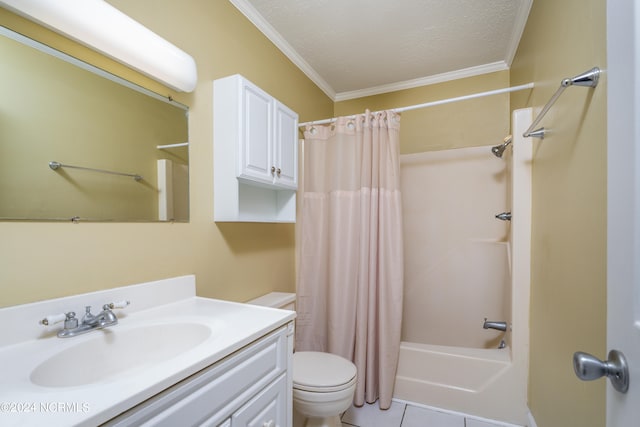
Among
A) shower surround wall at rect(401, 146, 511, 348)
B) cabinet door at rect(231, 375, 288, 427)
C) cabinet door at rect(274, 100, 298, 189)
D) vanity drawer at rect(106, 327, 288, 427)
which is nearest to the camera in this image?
vanity drawer at rect(106, 327, 288, 427)

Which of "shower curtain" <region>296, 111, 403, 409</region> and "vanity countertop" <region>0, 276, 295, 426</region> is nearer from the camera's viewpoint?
"vanity countertop" <region>0, 276, 295, 426</region>

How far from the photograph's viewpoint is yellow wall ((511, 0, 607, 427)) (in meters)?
0.87

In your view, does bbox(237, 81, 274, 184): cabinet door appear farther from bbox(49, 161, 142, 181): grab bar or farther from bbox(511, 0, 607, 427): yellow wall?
bbox(511, 0, 607, 427): yellow wall

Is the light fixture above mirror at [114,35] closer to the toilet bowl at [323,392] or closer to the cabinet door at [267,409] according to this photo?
the cabinet door at [267,409]

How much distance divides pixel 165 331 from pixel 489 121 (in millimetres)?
2623

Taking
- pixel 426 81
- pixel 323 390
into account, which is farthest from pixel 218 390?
pixel 426 81

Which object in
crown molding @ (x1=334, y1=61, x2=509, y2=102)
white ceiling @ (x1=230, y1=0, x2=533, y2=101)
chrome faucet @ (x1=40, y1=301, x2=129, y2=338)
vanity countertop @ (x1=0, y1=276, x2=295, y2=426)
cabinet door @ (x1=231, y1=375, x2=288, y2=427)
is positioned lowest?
cabinet door @ (x1=231, y1=375, x2=288, y2=427)

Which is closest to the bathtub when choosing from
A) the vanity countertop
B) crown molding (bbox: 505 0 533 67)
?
the vanity countertop

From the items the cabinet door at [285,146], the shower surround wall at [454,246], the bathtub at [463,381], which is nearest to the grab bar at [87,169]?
the cabinet door at [285,146]

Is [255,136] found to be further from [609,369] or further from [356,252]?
[609,369]

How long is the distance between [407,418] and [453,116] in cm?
228

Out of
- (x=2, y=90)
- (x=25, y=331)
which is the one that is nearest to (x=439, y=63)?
(x=2, y=90)

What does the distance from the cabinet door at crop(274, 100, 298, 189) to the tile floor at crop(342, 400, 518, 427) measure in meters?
1.47

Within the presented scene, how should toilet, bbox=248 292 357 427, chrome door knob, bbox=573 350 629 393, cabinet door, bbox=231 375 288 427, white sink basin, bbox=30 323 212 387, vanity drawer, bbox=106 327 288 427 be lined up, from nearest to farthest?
chrome door knob, bbox=573 350 629 393, vanity drawer, bbox=106 327 288 427, white sink basin, bbox=30 323 212 387, cabinet door, bbox=231 375 288 427, toilet, bbox=248 292 357 427
